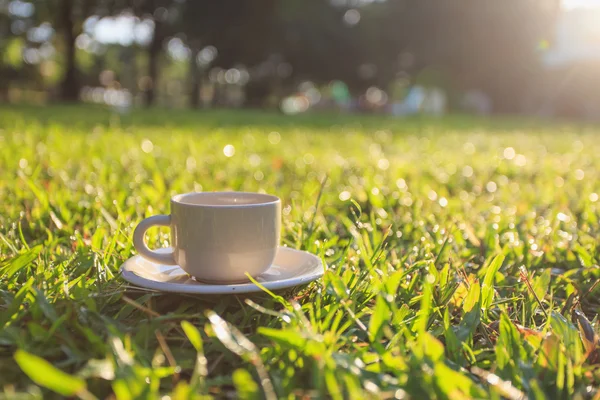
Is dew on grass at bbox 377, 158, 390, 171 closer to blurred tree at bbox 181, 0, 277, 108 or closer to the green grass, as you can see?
the green grass

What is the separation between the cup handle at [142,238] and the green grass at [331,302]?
0.10 meters

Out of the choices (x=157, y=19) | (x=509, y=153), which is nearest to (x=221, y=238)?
(x=509, y=153)

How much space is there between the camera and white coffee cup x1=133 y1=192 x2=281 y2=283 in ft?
4.49

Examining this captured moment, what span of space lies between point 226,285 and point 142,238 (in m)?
0.27

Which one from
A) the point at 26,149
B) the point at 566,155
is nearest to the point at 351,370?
the point at 26,149

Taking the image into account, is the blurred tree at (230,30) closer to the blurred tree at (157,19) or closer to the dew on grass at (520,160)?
the blurred tree at (157,19)

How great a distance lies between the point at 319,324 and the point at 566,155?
467 cm

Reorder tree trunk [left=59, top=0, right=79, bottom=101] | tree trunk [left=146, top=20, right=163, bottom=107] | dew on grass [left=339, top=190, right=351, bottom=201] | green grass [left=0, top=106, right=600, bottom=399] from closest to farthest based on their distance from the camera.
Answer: green grass [left=0, top=106, right=600, bottom=399] → dew on grass [left=339, top=190, right=351, bottom=201] → tree trunk [left=59, top=0, right=79, bottom=101] → tree trunk [left=146, top=20, right=163, bottom=107]

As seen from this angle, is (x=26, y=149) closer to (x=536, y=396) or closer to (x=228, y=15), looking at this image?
(x=536, y=396)

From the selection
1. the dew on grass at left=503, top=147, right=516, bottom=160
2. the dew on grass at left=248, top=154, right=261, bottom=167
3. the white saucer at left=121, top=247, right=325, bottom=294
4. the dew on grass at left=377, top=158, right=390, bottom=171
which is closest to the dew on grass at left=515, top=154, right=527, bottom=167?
the dew on grass at left=503, top=147, right=516, bottom=160

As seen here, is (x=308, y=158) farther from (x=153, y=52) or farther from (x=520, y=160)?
(x=153, y=52)

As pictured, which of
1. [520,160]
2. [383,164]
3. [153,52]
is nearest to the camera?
[383,164]

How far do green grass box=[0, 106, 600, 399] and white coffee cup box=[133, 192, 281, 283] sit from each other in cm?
7

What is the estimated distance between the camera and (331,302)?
1384 millimetres
